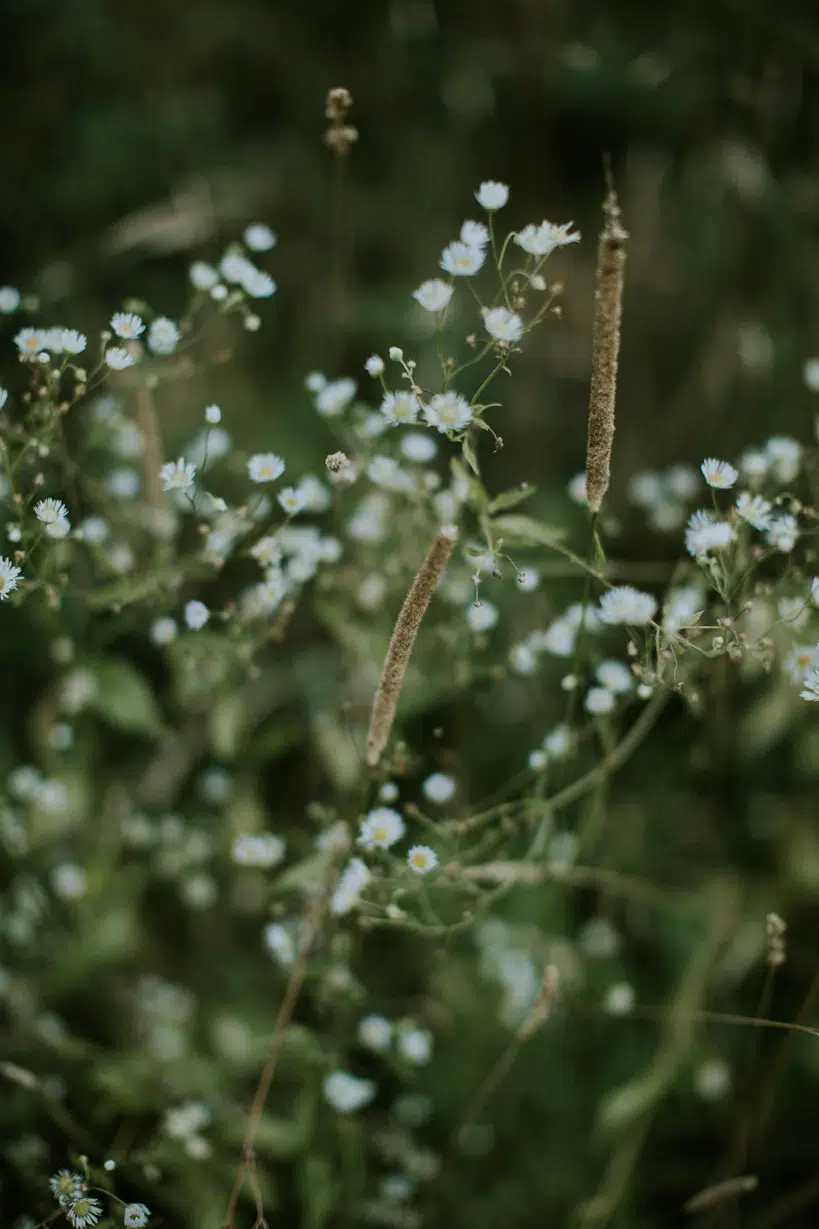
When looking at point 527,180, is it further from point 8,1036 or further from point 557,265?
point 8,1036

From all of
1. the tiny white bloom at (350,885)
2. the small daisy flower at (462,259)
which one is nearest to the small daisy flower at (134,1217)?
the tiny white bloom at (350,885)

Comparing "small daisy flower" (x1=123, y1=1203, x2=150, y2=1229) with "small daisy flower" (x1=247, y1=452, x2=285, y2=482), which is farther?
"small daisy flower" (x1=247, y1=452, x2=285, y2=482)

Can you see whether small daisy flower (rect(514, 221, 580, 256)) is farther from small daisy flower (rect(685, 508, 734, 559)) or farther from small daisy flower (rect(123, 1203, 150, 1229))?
small daisy flower (rect(123, 1203, 150, 1229))

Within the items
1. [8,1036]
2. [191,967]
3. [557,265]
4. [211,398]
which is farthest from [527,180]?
[8,1036]

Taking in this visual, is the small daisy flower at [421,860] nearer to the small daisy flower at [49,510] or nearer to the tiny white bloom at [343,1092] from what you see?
the tiny white bloom at [343,1092]

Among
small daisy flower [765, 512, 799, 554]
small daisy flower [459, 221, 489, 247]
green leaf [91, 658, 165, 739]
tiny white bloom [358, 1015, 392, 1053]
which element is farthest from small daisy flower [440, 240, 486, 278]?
tiny white bloom [358, 1015, 392, 1053]

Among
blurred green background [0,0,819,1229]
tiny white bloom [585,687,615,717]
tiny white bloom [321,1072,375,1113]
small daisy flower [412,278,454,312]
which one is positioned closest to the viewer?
small daisy flower [412,278,454,312]
